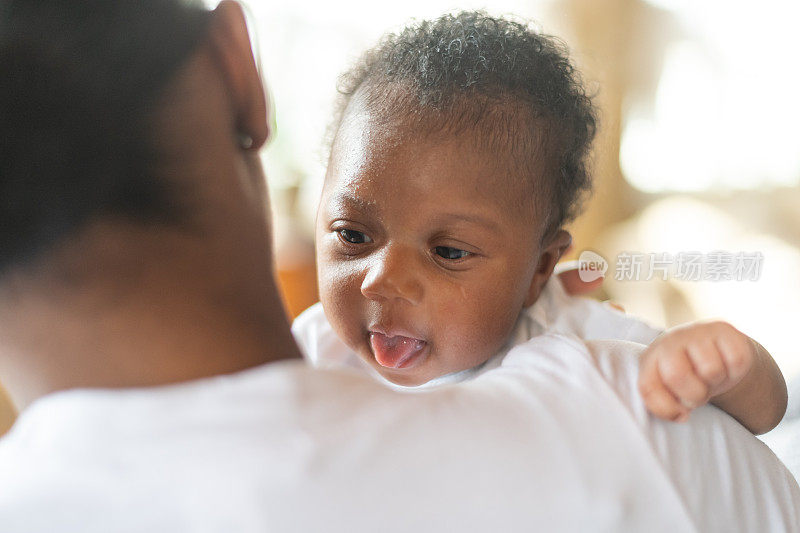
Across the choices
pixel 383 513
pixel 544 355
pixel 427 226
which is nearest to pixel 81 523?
pixel 383 513

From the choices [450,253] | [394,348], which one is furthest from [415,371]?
[450,253]

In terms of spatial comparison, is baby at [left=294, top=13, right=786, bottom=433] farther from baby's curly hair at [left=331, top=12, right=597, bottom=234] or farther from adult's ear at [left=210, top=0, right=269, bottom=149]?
adult's ear at [left=210, top=0, right=269, bottom=149]

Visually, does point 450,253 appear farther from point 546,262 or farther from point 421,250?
point 546,262

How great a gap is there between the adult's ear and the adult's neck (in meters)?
0.10

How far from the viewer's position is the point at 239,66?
17.6 inches

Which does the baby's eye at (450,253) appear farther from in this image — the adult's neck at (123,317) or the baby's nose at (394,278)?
the adult's neck at (123,317)

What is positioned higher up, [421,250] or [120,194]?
Answer: [120,194]

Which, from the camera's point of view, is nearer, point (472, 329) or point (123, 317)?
point (123, 317)

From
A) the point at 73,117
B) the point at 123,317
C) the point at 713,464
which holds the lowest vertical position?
the point at 713,464

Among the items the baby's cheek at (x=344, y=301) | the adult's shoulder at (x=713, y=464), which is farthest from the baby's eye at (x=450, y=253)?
the adult's shoulder at (x=713, y=464)

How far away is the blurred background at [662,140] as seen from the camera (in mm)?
1239

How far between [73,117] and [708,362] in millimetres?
475

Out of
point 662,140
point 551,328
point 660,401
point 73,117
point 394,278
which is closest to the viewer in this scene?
point 73,117

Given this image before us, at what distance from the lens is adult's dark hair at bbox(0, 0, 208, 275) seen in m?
0.38
